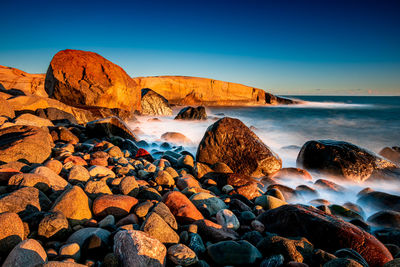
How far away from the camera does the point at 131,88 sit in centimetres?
948

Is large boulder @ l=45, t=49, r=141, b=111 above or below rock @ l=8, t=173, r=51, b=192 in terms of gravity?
above

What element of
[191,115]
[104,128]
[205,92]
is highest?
[205,92]

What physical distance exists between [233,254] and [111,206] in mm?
1018

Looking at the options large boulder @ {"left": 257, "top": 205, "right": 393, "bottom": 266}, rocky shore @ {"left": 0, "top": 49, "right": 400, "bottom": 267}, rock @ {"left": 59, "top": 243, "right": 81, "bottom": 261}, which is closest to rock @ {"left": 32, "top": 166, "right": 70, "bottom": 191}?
rocky shore @ {"left": 0, "top": 49, "right": 400, "bottom": 267}

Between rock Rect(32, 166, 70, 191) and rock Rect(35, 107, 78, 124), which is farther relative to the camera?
rock Rect(35, 107, 78, 124)

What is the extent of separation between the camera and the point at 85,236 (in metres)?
1.34

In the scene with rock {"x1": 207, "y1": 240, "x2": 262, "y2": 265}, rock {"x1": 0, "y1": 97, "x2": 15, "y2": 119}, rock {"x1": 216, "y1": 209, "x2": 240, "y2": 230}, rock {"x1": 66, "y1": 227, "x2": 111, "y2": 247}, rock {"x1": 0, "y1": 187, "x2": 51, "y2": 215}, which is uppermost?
rock {"x1": 0, "y1": 97, "x2": 15, "y2": 119}

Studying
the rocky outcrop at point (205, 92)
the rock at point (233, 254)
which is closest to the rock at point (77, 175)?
the rock at point (233, 254)

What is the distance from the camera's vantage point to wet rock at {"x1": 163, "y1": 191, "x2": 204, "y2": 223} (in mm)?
1820

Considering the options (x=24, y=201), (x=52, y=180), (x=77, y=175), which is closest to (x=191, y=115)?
(x=77, y=175)

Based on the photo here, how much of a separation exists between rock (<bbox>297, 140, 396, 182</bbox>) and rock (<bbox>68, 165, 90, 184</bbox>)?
14.3 ft

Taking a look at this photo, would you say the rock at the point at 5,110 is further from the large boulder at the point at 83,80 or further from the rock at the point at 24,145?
the large boulder at the point at 83,80

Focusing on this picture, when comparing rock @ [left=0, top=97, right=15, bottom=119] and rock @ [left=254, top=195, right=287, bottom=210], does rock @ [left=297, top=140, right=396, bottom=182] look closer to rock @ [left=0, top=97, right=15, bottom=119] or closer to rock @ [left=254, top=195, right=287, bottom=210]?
rock @ [left=254, top=195, right=287, bottom=210]

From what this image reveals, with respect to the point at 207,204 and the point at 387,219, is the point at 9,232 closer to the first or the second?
the point at 207,204
